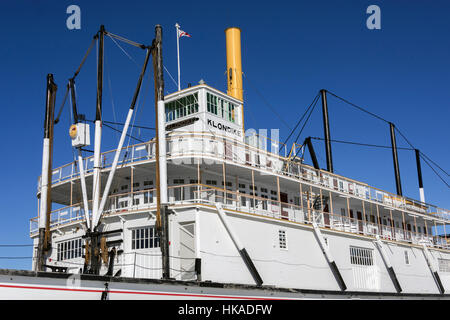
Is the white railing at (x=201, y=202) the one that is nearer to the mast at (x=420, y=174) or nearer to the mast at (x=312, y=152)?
the mast at (x=312, y=152)

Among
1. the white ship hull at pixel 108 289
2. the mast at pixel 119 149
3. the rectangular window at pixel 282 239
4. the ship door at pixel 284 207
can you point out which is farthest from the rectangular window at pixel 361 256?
the mast at pixel 119 149

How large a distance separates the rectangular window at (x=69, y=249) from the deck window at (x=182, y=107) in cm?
956

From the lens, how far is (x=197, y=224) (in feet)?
67.9

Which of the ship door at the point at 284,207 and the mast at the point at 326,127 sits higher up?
the mast at the point at 326,127

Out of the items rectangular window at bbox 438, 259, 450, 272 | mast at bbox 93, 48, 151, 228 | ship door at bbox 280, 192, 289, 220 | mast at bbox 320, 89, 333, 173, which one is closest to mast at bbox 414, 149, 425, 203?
rectangular window at bbox 438, 259, 450, 272

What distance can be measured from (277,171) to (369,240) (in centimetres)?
878

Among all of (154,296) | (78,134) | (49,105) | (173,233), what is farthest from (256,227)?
(49,105)

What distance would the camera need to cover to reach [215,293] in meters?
18.5

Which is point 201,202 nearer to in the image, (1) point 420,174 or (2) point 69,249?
(2) point 69,249

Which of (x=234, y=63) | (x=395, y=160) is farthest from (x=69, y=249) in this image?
(x=395, y=160)

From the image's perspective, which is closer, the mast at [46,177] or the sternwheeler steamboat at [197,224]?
the sternwheeler steamboat at [197,224]

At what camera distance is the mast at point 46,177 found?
2347cm

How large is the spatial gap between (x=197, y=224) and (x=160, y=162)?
3153 millimetres

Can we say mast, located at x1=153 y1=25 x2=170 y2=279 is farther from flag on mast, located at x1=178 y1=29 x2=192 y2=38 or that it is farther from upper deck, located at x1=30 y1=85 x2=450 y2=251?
flag on mast, located at x1=178 y1=29 x2=192 y2=38
